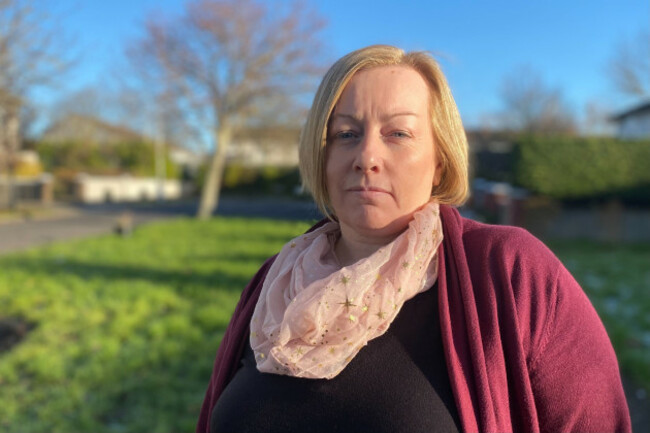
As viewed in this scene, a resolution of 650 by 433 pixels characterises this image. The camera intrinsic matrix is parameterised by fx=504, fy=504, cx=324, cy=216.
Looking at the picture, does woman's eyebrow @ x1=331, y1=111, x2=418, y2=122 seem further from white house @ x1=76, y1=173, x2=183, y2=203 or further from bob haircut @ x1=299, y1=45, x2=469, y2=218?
white house @ x1=76, y1=173, x2=183, y2=203

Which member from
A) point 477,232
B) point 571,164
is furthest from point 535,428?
point 571,164

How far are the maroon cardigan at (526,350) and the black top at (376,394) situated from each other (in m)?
0.05

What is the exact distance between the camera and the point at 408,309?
1.24 meters

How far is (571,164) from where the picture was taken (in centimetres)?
1387

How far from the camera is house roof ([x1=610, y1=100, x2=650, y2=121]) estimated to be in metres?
31.1

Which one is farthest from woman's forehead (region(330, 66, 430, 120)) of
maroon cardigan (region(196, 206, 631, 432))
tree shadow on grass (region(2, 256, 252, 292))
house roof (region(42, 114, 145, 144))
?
house roof (region(42, 114, 145, 144))

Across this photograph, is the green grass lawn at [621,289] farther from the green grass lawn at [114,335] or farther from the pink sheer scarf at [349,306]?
the pink sheer scarf at [349,306]

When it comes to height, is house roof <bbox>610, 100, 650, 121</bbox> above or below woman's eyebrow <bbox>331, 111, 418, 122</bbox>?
above

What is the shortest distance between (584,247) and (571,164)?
3.37 meters

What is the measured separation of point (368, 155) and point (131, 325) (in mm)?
4505

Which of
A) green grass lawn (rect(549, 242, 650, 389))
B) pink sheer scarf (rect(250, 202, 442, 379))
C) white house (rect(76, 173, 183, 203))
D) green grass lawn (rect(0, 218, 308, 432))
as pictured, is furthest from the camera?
white house (rect(76, 173, 183, 203))

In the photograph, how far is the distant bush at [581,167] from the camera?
13.7 meters

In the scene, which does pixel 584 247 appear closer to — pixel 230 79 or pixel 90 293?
pixel 90 293

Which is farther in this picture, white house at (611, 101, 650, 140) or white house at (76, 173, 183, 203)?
white house at (611, 101, 650, 140)
